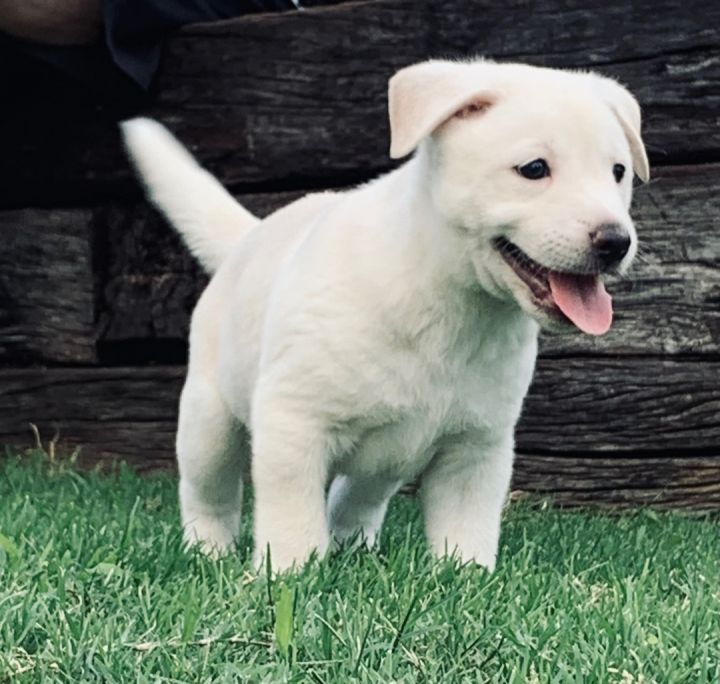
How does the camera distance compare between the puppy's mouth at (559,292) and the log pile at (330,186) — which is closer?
the puppy's mouth at (559,292)

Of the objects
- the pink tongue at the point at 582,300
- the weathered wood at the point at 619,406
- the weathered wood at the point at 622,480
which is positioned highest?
the pink tongue at the point at 582,300

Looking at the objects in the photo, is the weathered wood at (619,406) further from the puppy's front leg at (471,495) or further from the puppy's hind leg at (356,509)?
Result: the puppy's front leg at (471,495)

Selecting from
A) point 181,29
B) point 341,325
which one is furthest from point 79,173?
point 341,325

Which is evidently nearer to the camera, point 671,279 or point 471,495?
point 471,495

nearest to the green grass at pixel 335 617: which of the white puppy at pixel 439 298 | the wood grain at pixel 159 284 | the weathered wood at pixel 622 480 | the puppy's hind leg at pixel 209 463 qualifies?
the white puppy at pixel 439 298

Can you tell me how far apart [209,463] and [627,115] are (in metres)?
1.41

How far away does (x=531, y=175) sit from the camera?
2.88 m

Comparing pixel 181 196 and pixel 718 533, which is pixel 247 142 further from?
pixel 718 533

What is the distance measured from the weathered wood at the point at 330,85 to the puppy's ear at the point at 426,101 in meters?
1.69

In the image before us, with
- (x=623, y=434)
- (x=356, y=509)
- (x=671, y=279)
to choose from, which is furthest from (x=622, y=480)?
(x=356, y=509)

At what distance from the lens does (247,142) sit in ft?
16.9

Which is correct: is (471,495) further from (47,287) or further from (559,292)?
(47,287)

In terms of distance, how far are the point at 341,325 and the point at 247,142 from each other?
2166 millimetres

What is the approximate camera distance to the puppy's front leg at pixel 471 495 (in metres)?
3.31
